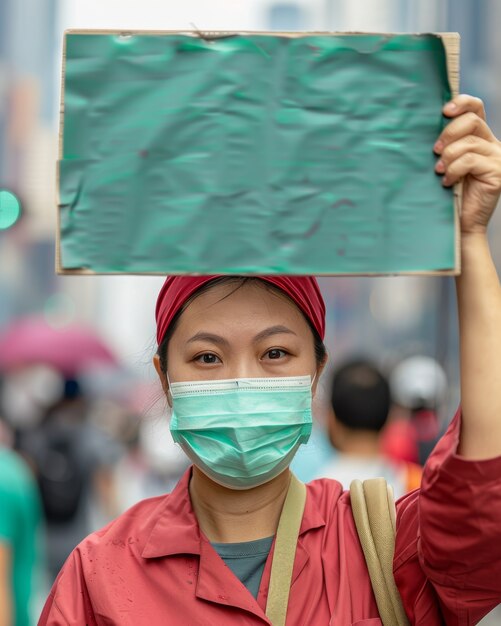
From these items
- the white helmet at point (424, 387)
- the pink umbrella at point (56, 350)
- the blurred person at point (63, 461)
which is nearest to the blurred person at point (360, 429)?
the blurred person at point (63, 461)

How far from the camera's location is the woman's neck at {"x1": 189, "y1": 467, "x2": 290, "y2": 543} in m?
2.58

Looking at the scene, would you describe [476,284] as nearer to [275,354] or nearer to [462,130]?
[462,130]

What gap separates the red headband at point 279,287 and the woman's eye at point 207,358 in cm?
14

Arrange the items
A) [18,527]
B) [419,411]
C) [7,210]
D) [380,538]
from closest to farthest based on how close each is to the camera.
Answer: [380,538]
[7,210]
[18,527]
[419,411]

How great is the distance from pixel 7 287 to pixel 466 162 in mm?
40532

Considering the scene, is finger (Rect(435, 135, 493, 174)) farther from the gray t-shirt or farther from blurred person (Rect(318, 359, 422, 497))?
blurred person (Rect(318, 359, 422, 497))

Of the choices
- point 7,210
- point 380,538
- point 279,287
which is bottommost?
point 380,538

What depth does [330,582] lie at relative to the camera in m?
2.44

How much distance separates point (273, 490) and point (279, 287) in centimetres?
48

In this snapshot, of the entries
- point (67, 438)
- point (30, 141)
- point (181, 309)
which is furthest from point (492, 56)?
point (181, 309)

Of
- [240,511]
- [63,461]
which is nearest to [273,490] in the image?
[240,511]

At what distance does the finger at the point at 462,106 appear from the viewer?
85.7 inches

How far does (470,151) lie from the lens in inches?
85.4

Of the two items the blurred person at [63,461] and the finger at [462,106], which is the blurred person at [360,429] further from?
the blurred person at [63,461]
